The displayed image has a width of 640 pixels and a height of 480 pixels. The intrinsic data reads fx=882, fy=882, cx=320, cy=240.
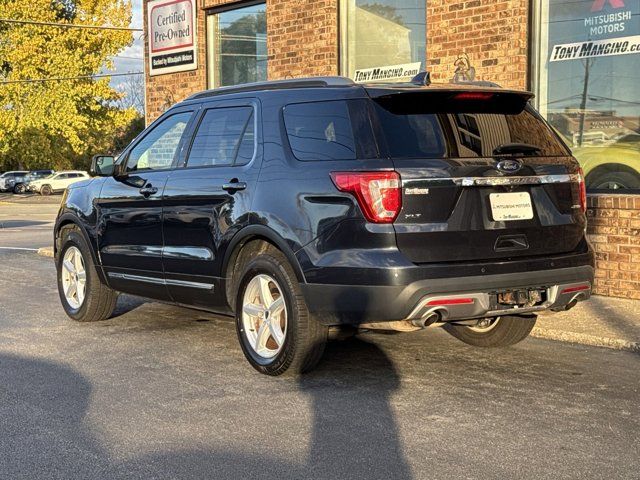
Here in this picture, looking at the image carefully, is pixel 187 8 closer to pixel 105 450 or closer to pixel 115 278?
pixel 115 278

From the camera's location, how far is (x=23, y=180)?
56844mm

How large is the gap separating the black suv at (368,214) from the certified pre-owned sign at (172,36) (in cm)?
807

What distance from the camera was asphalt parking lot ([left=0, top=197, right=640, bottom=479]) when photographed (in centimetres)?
420

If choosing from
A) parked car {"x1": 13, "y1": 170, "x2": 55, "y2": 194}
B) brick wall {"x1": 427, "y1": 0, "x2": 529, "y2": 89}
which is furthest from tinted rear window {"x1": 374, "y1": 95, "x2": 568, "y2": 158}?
parked car {"x1": 13, "y1": 170, "x2": 55, "y2": 194}

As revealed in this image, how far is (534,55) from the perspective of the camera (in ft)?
32.4

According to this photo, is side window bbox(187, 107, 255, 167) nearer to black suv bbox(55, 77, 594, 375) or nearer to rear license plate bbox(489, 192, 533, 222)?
black suv bbox(55, 77, 594, 375)

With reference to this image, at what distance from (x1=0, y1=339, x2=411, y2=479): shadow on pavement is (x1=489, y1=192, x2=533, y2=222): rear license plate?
1.28 m

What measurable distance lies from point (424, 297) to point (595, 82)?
5286mm

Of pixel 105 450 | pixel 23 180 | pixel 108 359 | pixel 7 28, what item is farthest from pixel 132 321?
pixel 23 180

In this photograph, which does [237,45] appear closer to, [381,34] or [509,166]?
[381,34]

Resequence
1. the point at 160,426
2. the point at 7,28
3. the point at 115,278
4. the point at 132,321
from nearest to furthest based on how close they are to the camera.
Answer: the point at 160,426, the point at 115,278, the point at 132,321, the point at 7,28

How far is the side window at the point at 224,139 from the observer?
6133 millimetres

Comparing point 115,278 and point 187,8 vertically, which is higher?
point 187,8

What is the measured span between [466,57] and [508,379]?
5.49 metres
